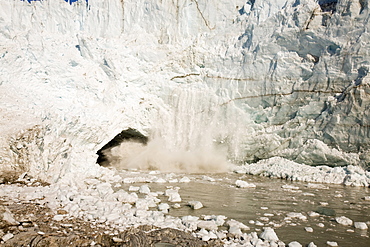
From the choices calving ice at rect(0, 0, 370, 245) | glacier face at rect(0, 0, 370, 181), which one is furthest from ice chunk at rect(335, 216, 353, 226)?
glacier face at rect(0, 0, 370, 181)

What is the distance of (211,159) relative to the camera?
1307 cm

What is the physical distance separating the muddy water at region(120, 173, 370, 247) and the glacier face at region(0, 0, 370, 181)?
3.57 metres

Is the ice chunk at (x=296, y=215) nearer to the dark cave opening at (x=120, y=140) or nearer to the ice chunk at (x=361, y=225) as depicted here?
the ice chunk at (x=361, y=225)

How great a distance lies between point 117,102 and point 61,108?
2.68 meters

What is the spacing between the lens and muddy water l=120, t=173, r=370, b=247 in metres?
4.35

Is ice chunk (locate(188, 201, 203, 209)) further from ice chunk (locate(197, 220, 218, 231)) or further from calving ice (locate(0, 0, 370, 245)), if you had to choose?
calving ice (locate(0, 0, 370, 245))

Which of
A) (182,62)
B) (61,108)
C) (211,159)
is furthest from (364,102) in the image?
(61,108)

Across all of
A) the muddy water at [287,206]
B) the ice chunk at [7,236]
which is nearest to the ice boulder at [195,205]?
the muddy water at [287,206]

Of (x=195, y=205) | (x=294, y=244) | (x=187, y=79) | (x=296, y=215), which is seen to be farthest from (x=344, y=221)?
(x=187, y=79)

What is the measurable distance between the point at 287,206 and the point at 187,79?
958cm

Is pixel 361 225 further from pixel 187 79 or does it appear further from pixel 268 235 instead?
pixel 187 79

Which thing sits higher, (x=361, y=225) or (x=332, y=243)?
(x=332, y=243)

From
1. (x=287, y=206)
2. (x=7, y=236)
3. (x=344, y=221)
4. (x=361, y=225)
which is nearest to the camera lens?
(x=7, y=236)

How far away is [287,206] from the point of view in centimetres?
607
